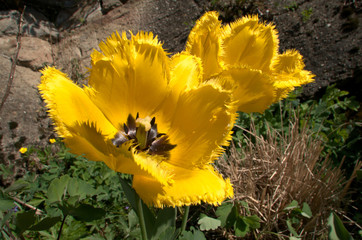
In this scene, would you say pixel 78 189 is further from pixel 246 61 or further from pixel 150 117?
pixel 246 61

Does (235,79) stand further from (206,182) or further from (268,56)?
(206,182)

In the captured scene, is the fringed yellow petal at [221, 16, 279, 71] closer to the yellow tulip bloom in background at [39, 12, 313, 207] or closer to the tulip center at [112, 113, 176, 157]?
the yellow tulip bloom in background at [39, 12, 313, 207]

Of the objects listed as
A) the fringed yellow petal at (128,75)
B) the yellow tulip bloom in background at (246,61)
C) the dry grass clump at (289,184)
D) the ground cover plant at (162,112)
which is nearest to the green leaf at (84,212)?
the ground cover plant at (162,112)

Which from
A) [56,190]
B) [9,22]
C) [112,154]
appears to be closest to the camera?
[112,154]

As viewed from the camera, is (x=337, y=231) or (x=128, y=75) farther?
(x=337, y=231)

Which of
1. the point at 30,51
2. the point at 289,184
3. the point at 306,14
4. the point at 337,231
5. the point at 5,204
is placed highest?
the point at 30,51

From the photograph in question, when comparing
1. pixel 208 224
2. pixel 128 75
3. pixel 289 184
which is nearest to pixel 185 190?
pixel 128 75
